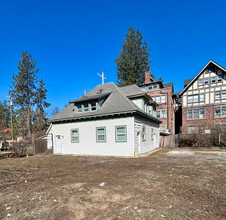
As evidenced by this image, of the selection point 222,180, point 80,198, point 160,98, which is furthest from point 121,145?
point 160,98

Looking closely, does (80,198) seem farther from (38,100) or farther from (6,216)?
(38,100)

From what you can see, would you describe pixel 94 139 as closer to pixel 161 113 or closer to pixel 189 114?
pixel 161 113

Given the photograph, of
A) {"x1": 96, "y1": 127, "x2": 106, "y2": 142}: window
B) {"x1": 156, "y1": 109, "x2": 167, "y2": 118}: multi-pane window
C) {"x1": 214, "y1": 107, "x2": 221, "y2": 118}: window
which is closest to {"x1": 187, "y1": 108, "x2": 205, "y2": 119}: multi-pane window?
{"x1": 214, "y1": 107, "x2": 221, "y2": 118}: window

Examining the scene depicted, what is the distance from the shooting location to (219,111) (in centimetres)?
2480

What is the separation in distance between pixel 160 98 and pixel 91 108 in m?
17.7

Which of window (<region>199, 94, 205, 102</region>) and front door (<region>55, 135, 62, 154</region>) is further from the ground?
window (<region>199, 94, 205, 102</region>)

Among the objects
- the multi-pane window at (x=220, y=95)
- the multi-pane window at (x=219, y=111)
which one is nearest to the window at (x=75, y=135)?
the multi-pane window at (x=219, y=111)

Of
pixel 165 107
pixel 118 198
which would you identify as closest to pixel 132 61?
pixel 165 107

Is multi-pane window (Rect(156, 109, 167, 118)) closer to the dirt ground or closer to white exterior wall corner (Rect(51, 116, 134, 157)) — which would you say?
white exterior wall corner (Rect(51, 116, 134, 157))

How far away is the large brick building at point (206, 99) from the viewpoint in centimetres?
2456

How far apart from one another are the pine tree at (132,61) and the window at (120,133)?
2539 centimetres

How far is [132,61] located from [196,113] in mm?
19552

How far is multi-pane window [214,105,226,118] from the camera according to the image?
80.2ft

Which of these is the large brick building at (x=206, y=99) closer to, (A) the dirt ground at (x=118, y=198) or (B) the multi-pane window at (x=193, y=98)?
(B) the multi-pane window at (x=193, y=98)
